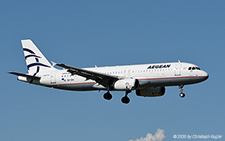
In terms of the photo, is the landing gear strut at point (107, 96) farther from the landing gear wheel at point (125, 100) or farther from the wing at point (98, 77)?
the landing gear wheel at point (125, 100)

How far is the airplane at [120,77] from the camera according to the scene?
56.0m

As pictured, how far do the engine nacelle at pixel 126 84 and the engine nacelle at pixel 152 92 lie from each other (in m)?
5.28

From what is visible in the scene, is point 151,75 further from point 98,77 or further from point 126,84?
point 98,77

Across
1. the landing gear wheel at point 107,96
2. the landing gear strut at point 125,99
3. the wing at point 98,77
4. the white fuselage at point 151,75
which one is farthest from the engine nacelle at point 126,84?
the landing gear strut at point 125,99

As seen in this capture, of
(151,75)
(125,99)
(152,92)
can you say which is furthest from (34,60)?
(151,75)

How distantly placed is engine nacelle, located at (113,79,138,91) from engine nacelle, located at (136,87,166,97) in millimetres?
5282

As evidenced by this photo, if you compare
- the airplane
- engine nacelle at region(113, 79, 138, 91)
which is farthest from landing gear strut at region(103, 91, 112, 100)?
engine nacelle at region(113, 79, 138, 91)

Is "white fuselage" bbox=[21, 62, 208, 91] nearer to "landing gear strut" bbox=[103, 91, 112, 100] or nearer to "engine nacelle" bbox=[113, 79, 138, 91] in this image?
"engine nacelle" bbox=[113, 79, 138, 91]

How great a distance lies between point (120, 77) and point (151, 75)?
4.23 m

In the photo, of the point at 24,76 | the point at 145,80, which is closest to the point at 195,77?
the point at 145,80

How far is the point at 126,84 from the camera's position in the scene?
56719mm

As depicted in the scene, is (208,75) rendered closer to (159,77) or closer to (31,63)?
(159,77)

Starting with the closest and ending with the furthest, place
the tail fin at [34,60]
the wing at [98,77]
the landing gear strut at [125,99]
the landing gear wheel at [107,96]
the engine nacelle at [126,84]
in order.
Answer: the wing at [98,77], the engine nacelle at [126,84], the landing gear wheel at [107,96], the landing gear strut at [125,99], the tail fin at [34,60]

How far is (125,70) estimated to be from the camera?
5884 cm
